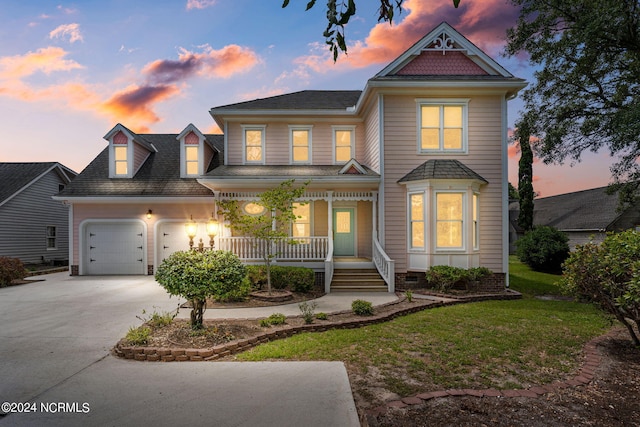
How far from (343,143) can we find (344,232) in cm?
371

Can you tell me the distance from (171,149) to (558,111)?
18.9 meters

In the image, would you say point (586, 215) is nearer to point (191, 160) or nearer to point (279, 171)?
point (279, 171)

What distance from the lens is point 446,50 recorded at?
10609 millimetres

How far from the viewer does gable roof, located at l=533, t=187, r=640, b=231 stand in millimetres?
19969

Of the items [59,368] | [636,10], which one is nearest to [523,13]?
[636,10]

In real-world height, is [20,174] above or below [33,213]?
above

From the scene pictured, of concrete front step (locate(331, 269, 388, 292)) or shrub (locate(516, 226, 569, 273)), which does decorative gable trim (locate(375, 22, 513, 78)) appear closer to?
concrete front step (locate(331, 269, 388, 292))

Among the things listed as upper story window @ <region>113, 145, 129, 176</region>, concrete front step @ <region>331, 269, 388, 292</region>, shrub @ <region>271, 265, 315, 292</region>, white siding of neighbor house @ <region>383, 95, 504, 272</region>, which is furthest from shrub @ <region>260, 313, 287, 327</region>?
upper story window @ <region>113, 145, 129, 176</region>

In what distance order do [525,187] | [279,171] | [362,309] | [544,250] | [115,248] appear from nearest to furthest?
[362,309], [279,171], [115,248], [544,250], [525,187]

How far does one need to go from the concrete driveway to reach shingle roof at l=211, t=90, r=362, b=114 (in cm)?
955

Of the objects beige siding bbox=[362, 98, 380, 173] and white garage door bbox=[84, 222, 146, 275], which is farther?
white garage door bbox=[84, 222, 146, 275]

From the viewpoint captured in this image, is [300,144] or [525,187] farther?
[525,187]

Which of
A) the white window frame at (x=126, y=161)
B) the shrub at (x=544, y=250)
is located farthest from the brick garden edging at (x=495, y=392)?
the white window frame at (x=126, y=161)

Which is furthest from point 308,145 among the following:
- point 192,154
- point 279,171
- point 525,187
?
point 525,187
